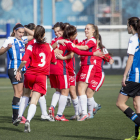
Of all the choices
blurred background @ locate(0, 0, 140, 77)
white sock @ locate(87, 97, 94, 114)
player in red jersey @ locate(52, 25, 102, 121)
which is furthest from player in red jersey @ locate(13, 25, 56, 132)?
blurred background @ locate(0, 0, 140, 77)

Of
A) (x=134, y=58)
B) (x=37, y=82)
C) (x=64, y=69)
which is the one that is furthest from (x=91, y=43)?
(x=134, y=58)

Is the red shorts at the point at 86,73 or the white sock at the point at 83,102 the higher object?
the red shorts at the point at 86,73

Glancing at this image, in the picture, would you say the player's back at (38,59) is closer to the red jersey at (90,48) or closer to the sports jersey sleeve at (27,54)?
the sports jersey sleeve at (27,54)

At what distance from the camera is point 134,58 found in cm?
514

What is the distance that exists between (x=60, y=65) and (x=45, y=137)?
1.98 metres

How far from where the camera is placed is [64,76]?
713cm

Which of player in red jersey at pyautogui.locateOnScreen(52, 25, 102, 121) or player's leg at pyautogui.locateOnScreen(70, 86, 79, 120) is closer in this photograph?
player in red jersey at pyautogui.locateOnScreen(52, 25, 102, 121)

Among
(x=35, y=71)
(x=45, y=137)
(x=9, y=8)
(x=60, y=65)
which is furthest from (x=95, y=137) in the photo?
(x=9, y=8)

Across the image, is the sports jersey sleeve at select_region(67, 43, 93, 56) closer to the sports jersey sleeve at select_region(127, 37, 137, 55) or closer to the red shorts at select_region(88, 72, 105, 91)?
the red shorts at select_region(88, 72, 105, 91)

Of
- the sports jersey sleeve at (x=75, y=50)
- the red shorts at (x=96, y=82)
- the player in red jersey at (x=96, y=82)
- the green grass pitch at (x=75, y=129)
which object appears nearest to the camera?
the green grass pitch at (x=75, y=129)

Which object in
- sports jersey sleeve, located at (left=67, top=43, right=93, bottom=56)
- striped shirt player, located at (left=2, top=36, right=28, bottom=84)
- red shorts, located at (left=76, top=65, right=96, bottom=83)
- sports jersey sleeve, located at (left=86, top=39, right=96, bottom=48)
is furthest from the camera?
red shorts, located at (left=76, top=65, right=96, bottom=83)

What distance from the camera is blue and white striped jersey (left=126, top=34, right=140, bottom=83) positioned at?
5070 mm

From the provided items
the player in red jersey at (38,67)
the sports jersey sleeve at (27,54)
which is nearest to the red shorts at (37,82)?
the player in red jersey at (38,67)

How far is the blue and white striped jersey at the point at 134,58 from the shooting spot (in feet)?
16.6
